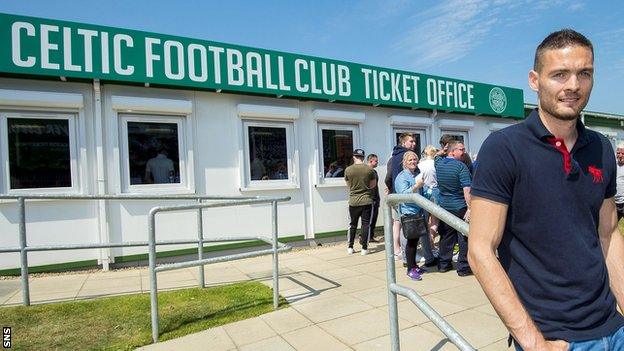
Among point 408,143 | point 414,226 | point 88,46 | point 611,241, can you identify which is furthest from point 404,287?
point 88,46

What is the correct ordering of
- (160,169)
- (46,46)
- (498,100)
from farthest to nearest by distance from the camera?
(498,100), (160,169), (46,46)

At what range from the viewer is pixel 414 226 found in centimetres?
509

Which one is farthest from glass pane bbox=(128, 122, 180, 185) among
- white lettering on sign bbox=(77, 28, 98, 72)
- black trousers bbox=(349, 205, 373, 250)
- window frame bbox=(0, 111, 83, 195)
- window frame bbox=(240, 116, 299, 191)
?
black trousers bbox=(349, 205, 373, 250)

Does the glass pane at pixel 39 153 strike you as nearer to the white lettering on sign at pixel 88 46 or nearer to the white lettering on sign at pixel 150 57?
the white lettering on sign at pixel 88 46

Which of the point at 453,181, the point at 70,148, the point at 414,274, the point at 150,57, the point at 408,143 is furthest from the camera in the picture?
the point at 408,143

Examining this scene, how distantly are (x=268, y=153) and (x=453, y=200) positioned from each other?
364cm

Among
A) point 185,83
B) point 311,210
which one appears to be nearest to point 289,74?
point 185,83

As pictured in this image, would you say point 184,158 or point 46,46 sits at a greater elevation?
point 46,46

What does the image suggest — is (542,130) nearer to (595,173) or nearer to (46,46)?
(595,173)

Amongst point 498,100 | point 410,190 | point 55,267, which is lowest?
point 55,267

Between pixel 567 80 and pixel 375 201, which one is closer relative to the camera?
pixel 567 80

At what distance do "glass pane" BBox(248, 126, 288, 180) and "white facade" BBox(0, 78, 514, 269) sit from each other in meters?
0.09

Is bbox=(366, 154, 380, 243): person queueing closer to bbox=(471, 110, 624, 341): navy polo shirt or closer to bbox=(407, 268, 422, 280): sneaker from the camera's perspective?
bbox=(407, 268, 422, 280): sneaker

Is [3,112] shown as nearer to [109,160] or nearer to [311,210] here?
[109,160]
